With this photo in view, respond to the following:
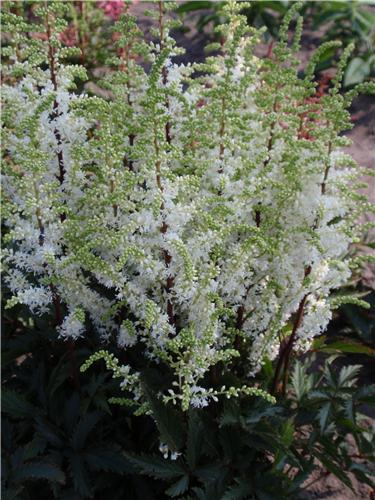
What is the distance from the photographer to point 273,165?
260cm

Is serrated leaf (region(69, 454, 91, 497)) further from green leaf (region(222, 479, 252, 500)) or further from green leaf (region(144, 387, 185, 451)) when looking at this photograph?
green leaf (region(222, 479, 252, 500))

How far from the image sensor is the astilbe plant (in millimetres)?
2354

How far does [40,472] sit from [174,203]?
3.65ft

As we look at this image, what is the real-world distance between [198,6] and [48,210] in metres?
6.39

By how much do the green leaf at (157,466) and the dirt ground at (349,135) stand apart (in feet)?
3.05

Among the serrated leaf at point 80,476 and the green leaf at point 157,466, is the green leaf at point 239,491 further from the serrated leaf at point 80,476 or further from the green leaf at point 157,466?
the serrated leaf at point 80,476

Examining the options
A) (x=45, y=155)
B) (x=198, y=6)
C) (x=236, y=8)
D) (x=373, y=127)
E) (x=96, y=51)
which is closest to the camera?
(x=45, y=155)

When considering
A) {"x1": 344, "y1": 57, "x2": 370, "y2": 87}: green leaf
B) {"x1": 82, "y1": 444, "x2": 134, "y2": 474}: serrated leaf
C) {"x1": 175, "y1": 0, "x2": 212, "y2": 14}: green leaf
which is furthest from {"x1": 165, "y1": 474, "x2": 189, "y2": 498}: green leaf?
{"x1": 175, "y1": 0, "x2": 212, "y2": 14}: green leaf

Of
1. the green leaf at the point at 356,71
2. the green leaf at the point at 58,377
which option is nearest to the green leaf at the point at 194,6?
the green leaf at the point at 356,71

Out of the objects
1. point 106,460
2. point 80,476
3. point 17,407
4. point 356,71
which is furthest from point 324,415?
point 356,71

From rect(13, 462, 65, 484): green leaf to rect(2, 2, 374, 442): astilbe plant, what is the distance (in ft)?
1.24

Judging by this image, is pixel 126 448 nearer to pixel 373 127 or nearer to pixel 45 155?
pixel 45 155

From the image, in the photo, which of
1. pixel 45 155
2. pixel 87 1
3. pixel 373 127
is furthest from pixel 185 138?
pixel 87 1

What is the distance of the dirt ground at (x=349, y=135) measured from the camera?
3467mm
